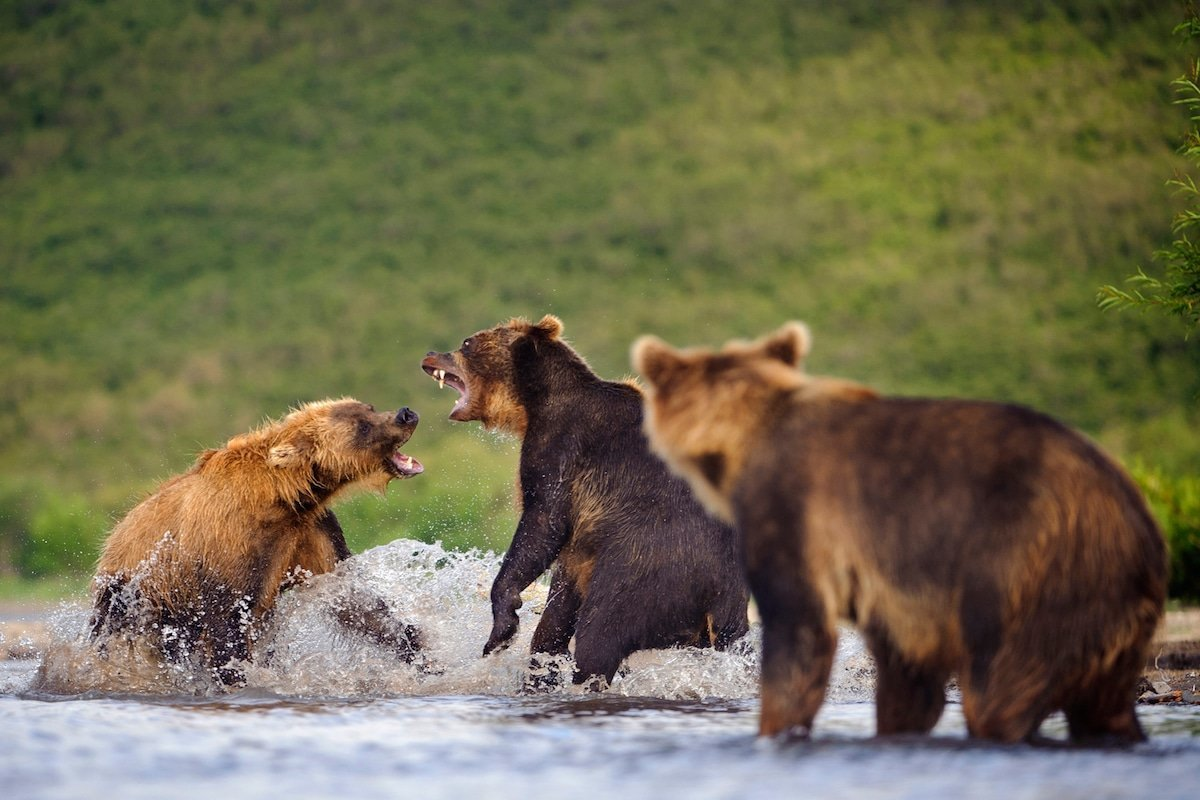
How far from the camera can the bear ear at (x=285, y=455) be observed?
304 inches

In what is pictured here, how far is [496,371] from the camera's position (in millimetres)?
7410

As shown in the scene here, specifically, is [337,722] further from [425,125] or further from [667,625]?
[425,125]

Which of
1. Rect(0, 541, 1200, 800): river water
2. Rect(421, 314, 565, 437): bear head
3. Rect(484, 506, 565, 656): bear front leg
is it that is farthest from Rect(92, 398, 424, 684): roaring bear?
Rect(484, 506, 565, 656): bear front leg

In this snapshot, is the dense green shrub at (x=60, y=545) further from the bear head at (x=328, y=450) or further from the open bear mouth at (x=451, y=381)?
the open bear mouth at (x=451, y=381)

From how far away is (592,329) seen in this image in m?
36.9

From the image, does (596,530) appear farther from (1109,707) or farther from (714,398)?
(1109,707)

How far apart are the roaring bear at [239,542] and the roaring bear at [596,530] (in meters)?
0.91

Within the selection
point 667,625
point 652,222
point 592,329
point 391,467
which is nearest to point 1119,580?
point 667,625

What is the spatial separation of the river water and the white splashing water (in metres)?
0.01

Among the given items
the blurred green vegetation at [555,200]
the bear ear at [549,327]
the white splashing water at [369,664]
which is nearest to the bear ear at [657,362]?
the white splashing water at [369,664]

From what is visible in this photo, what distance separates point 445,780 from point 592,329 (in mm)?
32542

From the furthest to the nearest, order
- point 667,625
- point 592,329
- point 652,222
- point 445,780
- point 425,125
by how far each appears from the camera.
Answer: point 425,125
point 652,222
point 592,329
point 667,625
point 445,780

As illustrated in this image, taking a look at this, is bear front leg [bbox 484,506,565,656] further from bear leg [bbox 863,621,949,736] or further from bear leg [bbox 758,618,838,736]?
bear leg [bbox 758,618,838,736]

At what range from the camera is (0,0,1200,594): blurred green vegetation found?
35906mm
